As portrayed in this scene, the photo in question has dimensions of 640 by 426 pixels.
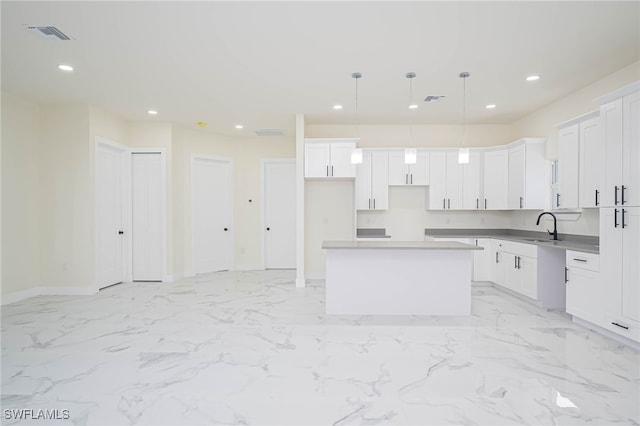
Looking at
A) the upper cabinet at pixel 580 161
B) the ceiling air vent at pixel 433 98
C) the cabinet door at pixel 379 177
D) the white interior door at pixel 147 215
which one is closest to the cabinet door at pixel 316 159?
the cabinet door at pixel 379 177

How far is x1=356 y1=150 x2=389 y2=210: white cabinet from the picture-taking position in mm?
5773

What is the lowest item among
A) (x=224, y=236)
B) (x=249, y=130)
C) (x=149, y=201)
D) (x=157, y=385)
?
(x=157, y=385)

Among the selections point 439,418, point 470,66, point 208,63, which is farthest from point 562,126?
point 208,63

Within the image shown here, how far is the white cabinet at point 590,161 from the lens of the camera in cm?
360

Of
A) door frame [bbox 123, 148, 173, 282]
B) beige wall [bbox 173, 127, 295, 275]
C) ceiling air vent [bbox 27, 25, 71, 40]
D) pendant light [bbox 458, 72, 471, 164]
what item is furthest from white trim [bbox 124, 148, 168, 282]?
pendant light [bbox 458, 72, 471, 164]

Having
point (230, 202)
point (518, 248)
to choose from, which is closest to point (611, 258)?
point (518, 248)

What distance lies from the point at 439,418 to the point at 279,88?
12.8 feet

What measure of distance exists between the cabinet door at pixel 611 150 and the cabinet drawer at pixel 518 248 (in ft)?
3.99

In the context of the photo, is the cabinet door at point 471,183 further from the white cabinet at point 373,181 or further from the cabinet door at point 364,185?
the cabinet door at point 364,185

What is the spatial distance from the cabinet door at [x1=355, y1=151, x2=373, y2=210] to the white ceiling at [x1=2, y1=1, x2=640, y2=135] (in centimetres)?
106

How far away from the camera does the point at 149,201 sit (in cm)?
587

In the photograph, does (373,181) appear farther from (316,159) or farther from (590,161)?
(590,161)

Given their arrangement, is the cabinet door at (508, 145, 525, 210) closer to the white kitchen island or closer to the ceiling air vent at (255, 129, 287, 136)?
the white kitchen island

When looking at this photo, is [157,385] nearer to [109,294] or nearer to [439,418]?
[439,418]
